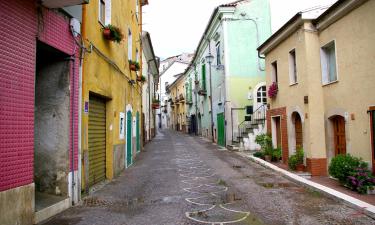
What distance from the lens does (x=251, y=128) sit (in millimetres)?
18938

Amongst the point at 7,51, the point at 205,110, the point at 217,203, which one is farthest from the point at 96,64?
the point at 205,110

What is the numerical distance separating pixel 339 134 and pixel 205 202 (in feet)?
16.0

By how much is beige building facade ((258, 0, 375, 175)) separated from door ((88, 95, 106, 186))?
6335mm

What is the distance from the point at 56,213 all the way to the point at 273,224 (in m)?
3.99

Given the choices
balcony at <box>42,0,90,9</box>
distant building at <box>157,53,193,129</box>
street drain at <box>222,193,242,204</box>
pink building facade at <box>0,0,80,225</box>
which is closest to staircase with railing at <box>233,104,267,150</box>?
street drain at <box>222,193,242,204</box>

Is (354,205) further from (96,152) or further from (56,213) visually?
(96,152)

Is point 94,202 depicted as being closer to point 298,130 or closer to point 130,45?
point 298,130

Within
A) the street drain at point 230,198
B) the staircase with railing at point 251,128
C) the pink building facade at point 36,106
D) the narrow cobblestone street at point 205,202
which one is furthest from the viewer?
the staircase with railing at point 251,128

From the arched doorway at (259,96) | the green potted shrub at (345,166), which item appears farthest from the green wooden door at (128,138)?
the arched doorway at (259,96)

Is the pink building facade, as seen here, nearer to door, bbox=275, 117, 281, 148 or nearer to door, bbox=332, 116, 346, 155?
door, bbox=332, 116, 346, 155

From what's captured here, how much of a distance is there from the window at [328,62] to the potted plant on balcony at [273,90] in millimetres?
3206

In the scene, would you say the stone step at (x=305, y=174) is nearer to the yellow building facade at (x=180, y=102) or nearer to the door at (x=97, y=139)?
the door at (x=97, y=139)

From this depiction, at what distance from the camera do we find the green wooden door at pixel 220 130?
→ 74.9 ft

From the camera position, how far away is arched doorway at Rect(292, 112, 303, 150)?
477 inches
